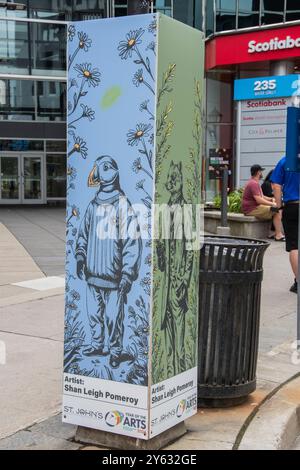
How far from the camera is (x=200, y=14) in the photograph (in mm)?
22938

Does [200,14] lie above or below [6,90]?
above

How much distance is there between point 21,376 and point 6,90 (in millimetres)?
22563

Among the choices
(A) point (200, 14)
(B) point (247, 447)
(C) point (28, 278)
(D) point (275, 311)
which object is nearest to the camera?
(B) point (247, 447)

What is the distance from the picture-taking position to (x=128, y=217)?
129 inches

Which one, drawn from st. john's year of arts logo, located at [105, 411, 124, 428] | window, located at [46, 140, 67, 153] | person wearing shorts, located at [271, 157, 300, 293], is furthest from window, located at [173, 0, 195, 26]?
st. john's year of arts logo, located at [105, 411, 124, 428]

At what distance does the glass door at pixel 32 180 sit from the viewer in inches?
1065

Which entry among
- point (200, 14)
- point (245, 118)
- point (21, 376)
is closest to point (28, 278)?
point (21, 376)

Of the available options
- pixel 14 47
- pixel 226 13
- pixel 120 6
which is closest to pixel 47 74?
pixel 14 47

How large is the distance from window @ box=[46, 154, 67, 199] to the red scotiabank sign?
822 centimetres

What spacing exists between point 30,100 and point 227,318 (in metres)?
23.4

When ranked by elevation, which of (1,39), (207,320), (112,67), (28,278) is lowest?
(28,278)

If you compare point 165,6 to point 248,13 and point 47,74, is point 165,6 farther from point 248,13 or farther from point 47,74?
point 47,74

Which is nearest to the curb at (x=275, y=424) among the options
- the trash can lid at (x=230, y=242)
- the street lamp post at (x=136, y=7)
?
the trash can lid at (x=230, y=242)
